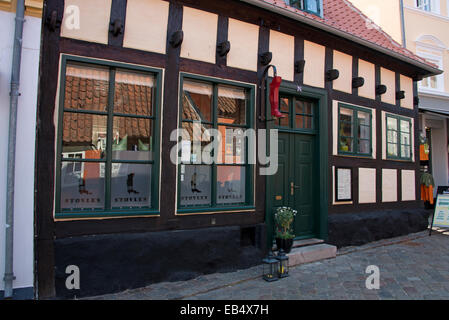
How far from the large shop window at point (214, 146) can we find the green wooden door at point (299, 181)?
2.64 feet

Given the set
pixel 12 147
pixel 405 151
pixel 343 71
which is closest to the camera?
pixel 12 147

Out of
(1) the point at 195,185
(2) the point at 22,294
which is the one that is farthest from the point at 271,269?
(2) the point at 22,294

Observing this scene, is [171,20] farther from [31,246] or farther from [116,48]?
[31,246]

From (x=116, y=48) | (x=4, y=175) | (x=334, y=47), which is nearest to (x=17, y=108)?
(x=4, y=175)

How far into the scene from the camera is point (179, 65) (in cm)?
500

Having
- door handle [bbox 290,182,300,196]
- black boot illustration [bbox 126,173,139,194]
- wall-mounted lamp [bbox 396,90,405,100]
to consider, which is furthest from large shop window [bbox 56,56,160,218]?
wall-mounted lamp [bbox 396,90,405,100]

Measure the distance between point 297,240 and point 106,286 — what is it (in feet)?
11.8

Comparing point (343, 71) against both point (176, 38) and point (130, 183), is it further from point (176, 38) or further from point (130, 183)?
point (130, 183)

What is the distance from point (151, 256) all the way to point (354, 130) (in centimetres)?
518

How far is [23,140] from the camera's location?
150 inches

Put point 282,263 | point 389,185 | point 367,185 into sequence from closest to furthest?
point 282,263 → point 367,185 → point 389,185

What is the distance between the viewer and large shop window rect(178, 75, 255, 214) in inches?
202

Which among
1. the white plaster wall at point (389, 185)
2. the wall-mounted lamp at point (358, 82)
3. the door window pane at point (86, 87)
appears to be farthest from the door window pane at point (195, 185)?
the white plaster wall at point (389, 185)

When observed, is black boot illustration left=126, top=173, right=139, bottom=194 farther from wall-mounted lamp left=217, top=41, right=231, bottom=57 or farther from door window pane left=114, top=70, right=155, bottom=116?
wall-mounted lamp left=217, top=41, right=231, bottom=57
